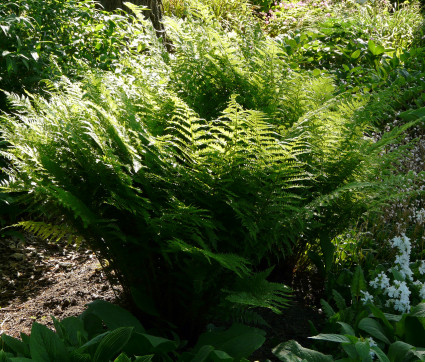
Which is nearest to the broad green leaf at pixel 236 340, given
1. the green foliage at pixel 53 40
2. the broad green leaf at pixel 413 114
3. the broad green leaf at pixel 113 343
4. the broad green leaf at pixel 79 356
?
the broad green leaf at pixel 113 343

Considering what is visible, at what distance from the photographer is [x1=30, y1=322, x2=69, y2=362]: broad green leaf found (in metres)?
1.79

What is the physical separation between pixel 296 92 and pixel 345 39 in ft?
14.4

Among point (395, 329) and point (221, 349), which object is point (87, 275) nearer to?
point (221, 349)

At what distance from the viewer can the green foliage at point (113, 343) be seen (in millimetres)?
1812

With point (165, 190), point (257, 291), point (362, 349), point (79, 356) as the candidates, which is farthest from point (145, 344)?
point (362, 349)

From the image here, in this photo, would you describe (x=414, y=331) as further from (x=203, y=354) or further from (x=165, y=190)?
(x=165, y=190)

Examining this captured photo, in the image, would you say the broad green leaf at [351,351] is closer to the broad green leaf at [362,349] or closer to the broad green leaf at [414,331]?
the broad green leaf at [362,349]

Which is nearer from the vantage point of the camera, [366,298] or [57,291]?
[366,298]

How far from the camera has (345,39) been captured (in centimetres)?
659

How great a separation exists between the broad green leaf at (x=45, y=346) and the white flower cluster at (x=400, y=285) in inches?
58.6

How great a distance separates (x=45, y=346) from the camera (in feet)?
5.96

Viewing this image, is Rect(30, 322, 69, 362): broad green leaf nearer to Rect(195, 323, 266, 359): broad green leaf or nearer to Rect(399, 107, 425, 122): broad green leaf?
Rect(195, 323, 266, 359): broad green leaf

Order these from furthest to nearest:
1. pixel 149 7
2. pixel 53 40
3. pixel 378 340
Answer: pixel 149 7 → pixel 53 40 → pixel 378 340

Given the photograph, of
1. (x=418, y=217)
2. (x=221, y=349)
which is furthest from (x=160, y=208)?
(x=418, y=217)
